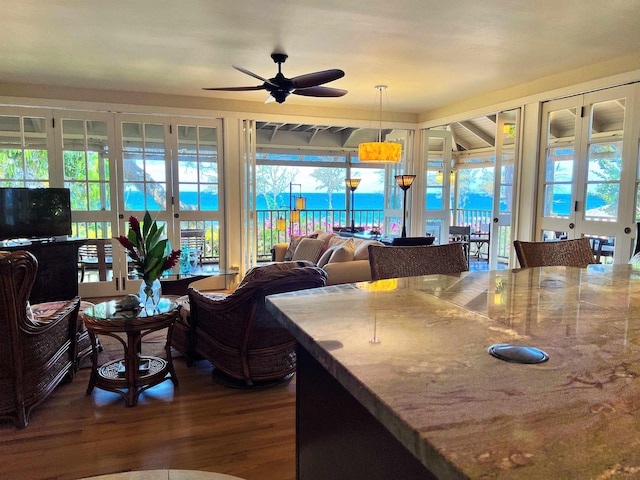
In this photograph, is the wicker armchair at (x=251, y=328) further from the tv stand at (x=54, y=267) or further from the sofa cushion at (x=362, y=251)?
the tv stand at (x=54, y=267)

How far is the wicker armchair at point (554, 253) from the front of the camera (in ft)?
7.56

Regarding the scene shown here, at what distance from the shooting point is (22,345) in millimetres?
2260

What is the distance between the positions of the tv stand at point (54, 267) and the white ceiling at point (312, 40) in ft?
5.70

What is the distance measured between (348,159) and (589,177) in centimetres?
525

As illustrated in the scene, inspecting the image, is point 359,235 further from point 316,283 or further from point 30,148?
point 30,148

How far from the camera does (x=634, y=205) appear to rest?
3.76 m

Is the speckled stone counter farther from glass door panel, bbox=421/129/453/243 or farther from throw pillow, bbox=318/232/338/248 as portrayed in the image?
glass door panel, bbox=421/129/453/243

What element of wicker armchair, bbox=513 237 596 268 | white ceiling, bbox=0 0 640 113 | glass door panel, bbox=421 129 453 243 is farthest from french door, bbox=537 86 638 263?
glass door panel, bbox=421 129 453 243

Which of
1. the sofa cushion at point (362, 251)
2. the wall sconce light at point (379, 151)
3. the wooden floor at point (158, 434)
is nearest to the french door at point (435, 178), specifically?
the wall sconce light at point (379, 151)

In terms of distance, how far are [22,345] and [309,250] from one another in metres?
2.98

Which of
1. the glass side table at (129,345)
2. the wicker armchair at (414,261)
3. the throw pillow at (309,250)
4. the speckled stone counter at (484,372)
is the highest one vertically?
the wicker armchair at (414,261)

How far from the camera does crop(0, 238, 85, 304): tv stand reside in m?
4.52

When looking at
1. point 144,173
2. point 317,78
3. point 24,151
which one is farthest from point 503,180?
A: point 24,151

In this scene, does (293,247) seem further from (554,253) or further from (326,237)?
(554,253)
